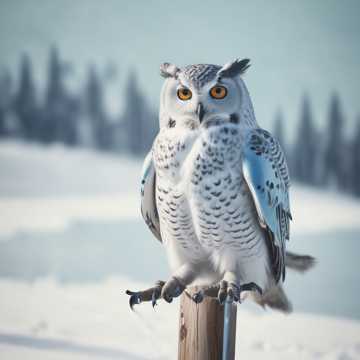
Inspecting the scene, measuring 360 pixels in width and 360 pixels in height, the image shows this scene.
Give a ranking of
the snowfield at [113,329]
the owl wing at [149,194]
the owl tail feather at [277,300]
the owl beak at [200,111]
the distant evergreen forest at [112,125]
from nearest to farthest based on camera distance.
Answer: the owl beak at [200,111] → the owl wing at [149,194] → the owl tail feather at [277,300] → the snowfield at [113,329] → the distant evergreen forest at [112,125]

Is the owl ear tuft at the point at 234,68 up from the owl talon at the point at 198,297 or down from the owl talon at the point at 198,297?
up

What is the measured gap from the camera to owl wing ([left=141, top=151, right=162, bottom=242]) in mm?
1187

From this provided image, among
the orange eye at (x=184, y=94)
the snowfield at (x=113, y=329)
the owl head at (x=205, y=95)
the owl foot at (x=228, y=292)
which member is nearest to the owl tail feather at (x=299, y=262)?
the owl foot at (x=228, y=292)

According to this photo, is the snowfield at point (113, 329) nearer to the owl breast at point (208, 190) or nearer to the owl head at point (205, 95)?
the owl breast at point (208, 190)

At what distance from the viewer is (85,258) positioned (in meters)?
2.65

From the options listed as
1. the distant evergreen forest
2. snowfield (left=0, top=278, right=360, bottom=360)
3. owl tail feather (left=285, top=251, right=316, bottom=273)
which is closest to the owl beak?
owl tail feather (left=285, top=251, right=316, bottom=273)

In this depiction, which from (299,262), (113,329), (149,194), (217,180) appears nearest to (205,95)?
(217,180)

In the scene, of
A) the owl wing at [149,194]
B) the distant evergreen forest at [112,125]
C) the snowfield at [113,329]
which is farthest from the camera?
the distant evergreen forest at [112,125]

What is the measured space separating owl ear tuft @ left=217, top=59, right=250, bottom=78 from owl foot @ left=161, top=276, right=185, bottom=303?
1.59ft

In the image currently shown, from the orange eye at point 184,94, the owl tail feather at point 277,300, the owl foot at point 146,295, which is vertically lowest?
the owl tail feather at point 277,300

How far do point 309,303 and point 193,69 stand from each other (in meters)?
1.80

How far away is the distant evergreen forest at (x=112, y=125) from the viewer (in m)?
2.90

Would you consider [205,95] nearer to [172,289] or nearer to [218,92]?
[218,92]

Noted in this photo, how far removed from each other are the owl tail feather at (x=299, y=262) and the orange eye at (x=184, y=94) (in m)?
0.58
